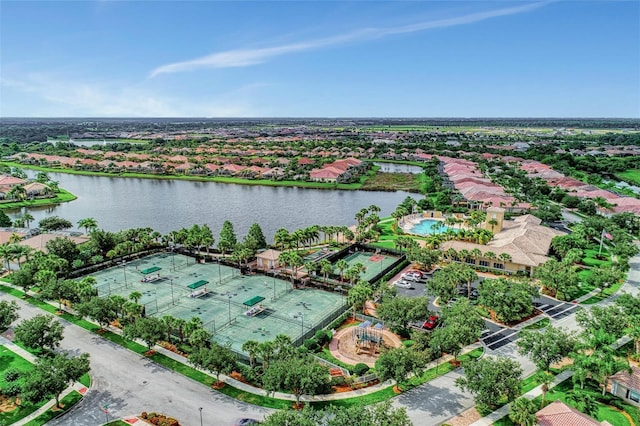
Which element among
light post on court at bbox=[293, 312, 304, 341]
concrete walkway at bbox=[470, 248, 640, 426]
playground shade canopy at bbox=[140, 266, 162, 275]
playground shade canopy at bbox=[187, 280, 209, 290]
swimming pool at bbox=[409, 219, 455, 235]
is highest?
playground shade canopy at bbox=[140, 266, 162, 275]

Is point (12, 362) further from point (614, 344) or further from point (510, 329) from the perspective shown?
point (614, 344)

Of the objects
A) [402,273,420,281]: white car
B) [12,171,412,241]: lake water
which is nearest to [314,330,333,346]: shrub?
[402,273,420,281]: white car

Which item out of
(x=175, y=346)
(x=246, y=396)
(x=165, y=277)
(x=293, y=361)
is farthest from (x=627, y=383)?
(x=165, y=277)

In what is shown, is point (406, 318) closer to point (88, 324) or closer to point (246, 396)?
point (246, 396)

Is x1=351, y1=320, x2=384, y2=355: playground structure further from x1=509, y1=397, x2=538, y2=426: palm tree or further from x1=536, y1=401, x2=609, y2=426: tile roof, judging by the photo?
x1=536, y1=401, x2=609, y2=426: tile roof

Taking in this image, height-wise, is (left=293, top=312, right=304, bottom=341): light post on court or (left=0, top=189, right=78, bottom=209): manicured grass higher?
(left=0, top=189, right=78, bottom=209): manicured grass

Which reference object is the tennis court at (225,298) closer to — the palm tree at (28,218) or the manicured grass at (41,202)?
the palm tree at (28,218)

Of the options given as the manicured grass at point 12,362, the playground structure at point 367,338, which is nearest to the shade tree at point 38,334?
the manicured grass at point 12,362
